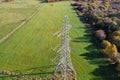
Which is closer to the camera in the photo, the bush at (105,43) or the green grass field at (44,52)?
the green grass field at (44,52)

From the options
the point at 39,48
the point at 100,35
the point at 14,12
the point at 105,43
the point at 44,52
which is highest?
the point at 100,35

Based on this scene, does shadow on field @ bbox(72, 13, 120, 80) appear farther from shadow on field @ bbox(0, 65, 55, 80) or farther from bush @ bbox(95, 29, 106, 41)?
shadow on field @ bbox(0, 65, 55, 80)

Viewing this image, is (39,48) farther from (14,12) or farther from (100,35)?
(14,12)

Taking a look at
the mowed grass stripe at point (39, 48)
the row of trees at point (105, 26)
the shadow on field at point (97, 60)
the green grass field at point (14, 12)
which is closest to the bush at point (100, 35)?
the row of trees at point (105, 26)

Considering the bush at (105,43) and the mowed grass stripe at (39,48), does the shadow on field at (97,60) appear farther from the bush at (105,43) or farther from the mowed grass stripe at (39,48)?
the bush at (105,43)

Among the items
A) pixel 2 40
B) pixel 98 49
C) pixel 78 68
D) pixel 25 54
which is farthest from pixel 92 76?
pixel 2 40

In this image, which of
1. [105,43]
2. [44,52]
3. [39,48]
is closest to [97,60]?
[105,43]

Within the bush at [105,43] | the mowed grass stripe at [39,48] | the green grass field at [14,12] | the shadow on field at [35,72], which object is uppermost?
the bush at [105,43]
